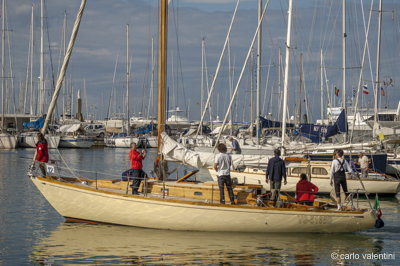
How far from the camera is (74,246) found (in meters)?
16.8

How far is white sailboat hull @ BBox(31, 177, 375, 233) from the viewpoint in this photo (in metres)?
17.8

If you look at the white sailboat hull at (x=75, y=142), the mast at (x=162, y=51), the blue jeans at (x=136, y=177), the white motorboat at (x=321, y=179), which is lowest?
the white sailboat hull at (x=75, y=142)

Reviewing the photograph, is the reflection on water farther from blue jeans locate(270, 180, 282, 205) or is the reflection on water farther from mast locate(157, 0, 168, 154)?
mast locate(157, 0, 168, 154)

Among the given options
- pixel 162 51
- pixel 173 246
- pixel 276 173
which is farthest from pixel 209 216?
pixel 162 51

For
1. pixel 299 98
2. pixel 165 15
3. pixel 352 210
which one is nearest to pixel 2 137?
pixel 299 98

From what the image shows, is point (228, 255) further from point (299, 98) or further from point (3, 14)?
point (3, 14)

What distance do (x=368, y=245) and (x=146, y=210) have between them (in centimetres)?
674

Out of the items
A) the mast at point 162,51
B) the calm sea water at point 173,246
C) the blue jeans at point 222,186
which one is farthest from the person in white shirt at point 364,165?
the mast at point 162,51

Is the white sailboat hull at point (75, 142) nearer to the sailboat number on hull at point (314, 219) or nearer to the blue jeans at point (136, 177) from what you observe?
the blue jeans at point (136, 177)

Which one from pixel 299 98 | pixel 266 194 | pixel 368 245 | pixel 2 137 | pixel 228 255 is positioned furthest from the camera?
pixel 2 137

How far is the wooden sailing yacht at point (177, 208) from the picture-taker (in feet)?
58.4

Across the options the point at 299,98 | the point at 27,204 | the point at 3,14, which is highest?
the point at 3,14

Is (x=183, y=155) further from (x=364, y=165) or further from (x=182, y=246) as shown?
(x=364, y=165)

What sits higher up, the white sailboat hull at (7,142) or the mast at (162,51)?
the mast at (162,51)
